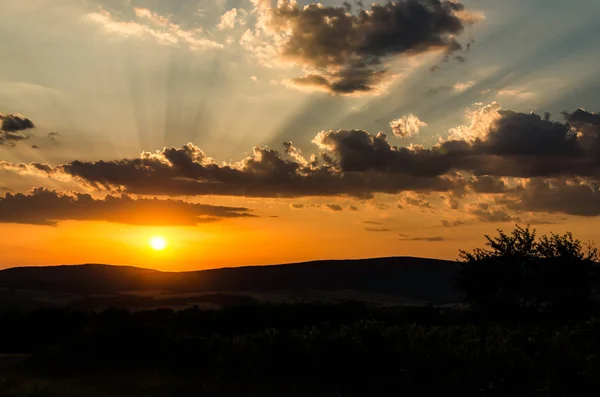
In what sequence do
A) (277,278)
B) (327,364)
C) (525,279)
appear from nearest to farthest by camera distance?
(327,364) < (525,279) < (277,278)

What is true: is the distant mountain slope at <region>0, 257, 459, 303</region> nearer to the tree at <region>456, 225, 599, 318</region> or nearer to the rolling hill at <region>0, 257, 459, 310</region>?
the rolling hill at <region>0, 257, 459, 310</region>

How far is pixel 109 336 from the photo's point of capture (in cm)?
→ 2581

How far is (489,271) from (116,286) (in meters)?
112

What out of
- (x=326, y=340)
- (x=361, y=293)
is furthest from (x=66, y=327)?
(x=361, y=293)

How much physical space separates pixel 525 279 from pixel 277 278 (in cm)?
12148

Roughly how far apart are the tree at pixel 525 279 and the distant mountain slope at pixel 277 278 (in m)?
94.7

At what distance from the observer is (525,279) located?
4906 centimetres

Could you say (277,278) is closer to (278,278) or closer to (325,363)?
(278,278)

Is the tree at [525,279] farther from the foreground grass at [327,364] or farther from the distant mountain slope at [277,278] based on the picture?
the distant mountain slope at [277,278]

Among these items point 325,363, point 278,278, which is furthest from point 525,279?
point 278,278

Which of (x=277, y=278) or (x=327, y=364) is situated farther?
(x=277, y=278)

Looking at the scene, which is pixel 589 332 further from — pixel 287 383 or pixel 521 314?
pixel 521 314

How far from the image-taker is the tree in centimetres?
4869

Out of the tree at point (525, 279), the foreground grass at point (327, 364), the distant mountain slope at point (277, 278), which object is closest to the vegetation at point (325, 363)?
the foreground grass at point (327, 364)
